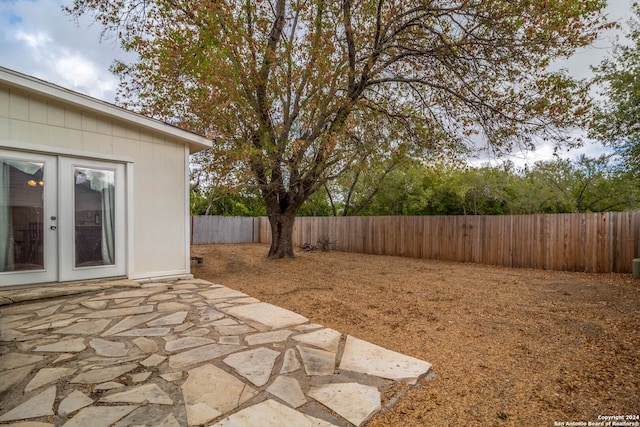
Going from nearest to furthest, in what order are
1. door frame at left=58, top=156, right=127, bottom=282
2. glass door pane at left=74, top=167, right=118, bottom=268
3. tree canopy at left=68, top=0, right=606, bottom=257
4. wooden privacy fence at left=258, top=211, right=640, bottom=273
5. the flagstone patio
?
the flagstone patio, door frame at left=58, top=156, right=127, bottom=282, glass door pane at left=74, top=167, right=118, bottom=268, tree canopy at left=68, top=0, right=606, bottom=257, wooden privacy fence at left=258, top=211, right=640, bottom=273

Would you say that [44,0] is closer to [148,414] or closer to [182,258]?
[182,258]

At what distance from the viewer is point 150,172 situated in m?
4.79

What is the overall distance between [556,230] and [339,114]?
5.59 metres

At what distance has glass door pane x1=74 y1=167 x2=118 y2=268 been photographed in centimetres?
421

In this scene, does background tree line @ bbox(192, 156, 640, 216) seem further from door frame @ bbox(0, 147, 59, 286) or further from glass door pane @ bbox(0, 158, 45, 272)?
glass door pane @ bbox(0, 158, 45, 272)

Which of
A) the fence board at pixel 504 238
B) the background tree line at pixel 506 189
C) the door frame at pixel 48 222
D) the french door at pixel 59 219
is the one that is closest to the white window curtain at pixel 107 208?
the french door at pixel 59 219

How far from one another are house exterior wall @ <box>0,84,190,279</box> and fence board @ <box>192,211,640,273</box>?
682 centimetres

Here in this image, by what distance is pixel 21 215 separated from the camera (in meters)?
3.85

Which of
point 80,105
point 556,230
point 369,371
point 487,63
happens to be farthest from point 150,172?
point 556,230

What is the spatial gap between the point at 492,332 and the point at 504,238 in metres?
5.71

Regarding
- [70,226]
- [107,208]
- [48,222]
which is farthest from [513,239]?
[48,222]

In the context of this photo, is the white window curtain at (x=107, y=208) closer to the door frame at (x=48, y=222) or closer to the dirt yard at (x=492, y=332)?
the door frame at (x=48, y=222)

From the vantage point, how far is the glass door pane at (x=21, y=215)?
148 inches

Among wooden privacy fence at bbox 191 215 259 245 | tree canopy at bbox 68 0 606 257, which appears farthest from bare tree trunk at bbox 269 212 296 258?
wooden privacy fence at bbox 191 215 259 245
